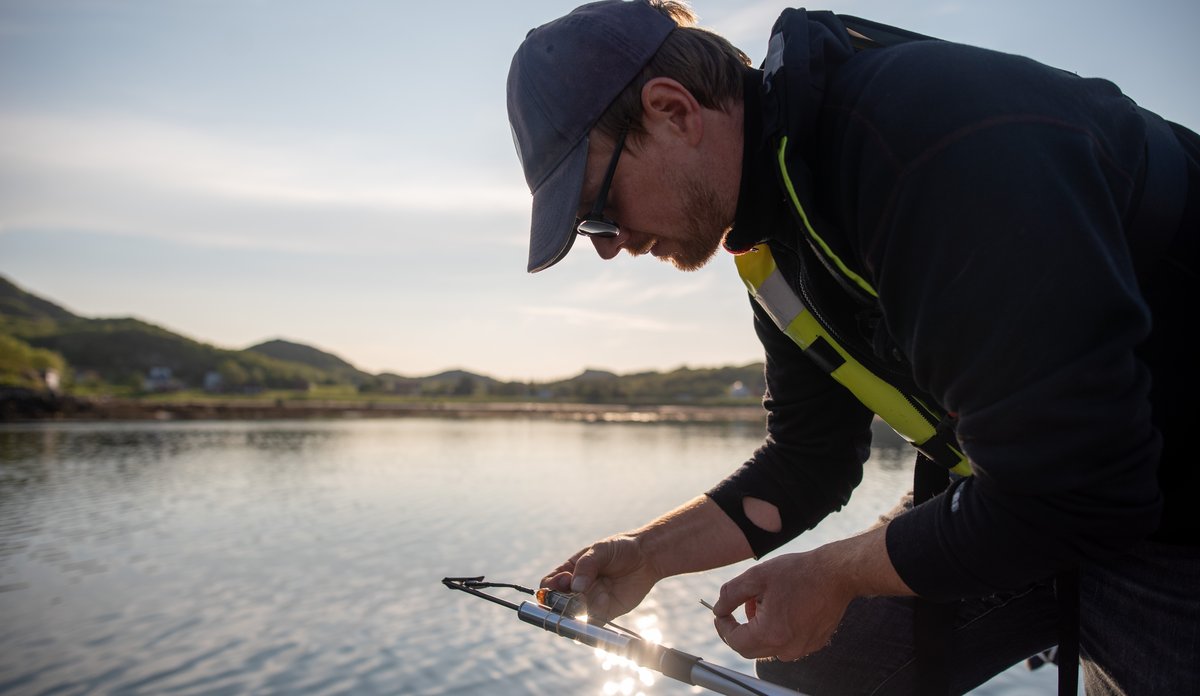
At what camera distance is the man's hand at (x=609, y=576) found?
9.49ft

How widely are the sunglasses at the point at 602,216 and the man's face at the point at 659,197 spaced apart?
16 millimetres

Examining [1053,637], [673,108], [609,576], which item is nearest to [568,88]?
[673,108]

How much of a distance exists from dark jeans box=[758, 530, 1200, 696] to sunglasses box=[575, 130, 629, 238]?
1.80m

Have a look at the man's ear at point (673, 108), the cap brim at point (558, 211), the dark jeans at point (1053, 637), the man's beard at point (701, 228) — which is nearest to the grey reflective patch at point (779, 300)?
the man's beard at point (701, 228)

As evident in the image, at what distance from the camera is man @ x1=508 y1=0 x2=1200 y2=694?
5.08 ft

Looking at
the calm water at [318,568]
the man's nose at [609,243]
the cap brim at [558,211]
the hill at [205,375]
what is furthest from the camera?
the hill at [205,375]

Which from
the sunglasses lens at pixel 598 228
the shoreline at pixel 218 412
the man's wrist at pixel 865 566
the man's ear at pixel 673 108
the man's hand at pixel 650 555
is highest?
the man's ear at pixel 673 108

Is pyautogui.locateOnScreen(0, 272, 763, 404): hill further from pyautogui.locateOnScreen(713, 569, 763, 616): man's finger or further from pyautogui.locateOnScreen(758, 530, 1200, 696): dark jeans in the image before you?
pyautogui.locateOnScreen(713, 569, 763, 616): man's finger

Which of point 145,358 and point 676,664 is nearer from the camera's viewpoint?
point 676,664

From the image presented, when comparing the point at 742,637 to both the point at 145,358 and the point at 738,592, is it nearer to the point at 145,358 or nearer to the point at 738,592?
the point at 738,592

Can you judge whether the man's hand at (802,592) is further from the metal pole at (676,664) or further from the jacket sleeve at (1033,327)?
the jacket sleeve at (1033,327)

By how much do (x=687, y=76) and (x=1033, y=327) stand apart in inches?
50.0

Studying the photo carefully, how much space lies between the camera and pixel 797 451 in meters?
3.24

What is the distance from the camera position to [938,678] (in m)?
2.80
